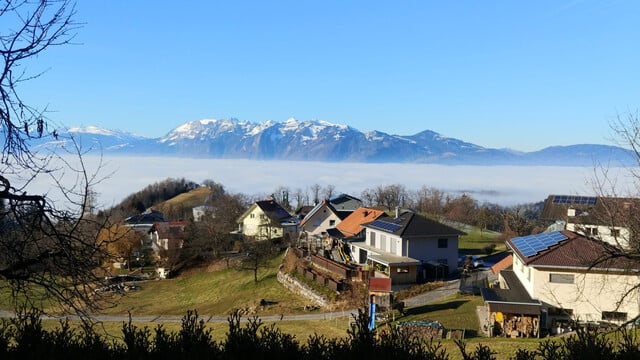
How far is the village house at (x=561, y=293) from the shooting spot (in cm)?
2223

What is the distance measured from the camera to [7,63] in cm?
599

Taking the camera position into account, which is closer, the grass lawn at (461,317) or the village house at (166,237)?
the grass lawn at (461,317)

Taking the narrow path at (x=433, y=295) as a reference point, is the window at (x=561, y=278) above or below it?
above

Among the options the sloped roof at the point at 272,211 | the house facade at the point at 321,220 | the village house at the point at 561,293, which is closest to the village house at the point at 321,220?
the house facade at the point at 321,220

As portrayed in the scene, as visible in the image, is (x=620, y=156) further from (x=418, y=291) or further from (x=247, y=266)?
(x=247, y=266)

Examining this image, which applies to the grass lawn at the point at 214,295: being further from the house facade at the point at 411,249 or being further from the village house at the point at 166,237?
the village house at the point at 166,237

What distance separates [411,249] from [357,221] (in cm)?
1509

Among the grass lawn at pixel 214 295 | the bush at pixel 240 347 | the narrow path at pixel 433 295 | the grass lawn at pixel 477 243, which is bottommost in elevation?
the grass lawn at pixel 214 295

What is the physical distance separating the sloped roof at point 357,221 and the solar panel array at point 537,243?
20.8m

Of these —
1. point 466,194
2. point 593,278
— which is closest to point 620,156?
point 593,278

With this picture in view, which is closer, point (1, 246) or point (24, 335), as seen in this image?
point (1, 246)

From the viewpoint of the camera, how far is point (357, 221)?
171 ft

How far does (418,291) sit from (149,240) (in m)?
49.5

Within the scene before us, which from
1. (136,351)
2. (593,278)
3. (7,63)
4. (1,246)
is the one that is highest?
(7,63)
